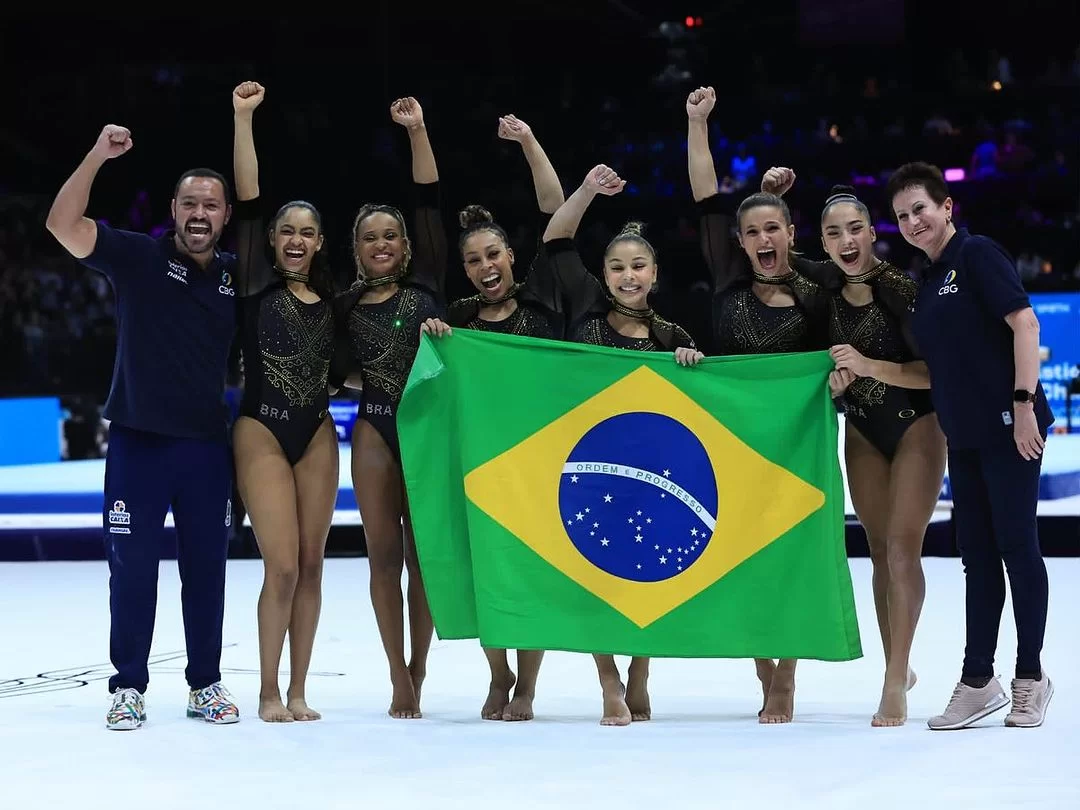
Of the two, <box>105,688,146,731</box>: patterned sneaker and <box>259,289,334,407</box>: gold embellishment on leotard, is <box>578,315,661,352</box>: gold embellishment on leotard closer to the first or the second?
<box>259,289,334,407</box>: gold embellishment on leotard

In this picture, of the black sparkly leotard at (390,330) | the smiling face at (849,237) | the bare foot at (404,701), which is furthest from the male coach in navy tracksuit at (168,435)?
the smiling face at (849,237)

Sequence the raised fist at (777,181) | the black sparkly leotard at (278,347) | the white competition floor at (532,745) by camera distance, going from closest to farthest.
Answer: the white competition floor at (532,745) < the black sparkly leotard at (278,347) < the raised fist at (777,181)

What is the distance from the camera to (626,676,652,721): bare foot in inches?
170

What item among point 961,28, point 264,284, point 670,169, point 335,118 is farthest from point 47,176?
point 264,284

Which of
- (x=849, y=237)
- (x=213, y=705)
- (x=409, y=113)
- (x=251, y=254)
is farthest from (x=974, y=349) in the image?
(x=213, y=705)

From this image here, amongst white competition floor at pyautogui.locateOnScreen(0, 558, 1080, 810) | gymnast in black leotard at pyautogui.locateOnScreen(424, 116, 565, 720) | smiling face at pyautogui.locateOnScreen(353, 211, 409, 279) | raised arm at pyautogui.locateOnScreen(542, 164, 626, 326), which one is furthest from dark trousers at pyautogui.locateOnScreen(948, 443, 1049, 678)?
smiling face at pyautogui.locateOnScreen(353, 211, 409, 279)

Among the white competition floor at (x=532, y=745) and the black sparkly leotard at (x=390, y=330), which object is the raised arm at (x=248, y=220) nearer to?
the black sparkly leotard at (x=390, y=330)

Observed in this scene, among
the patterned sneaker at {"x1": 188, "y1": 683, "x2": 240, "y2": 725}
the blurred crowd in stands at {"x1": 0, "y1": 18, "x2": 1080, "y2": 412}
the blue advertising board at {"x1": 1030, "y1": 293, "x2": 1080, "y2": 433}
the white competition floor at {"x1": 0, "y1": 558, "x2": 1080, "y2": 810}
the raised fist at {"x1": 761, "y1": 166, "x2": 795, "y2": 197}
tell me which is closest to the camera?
the white competition floor at {"x1": 0, "y1": 558, "x2": 1080, "y2": 810}

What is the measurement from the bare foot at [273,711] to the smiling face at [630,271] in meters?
1.66

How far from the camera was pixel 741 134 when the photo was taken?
15930 millimetres

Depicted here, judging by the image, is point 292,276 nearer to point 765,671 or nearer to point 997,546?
point 765,671

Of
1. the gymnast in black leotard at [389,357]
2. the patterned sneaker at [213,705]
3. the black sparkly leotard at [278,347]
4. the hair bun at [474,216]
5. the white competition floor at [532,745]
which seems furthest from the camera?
the hair bun at [474,216]

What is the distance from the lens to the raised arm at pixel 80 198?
4.13 m

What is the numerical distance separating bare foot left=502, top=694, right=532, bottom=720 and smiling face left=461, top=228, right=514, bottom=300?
1299 mm
